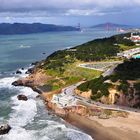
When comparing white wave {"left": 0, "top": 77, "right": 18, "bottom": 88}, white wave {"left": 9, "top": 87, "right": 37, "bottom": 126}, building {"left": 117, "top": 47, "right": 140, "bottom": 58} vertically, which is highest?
building {"left": 117, "top": 47, "right": 140, "bottom": 58}

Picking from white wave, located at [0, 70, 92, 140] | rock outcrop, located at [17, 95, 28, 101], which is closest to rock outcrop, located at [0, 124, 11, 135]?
white wave, located at [0, 70, 92, 140]

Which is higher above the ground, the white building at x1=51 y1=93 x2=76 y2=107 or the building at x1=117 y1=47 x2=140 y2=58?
the building at x1=117 y1=47 x2=140 y2=58

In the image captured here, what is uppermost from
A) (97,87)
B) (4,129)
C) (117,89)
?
(117,89)

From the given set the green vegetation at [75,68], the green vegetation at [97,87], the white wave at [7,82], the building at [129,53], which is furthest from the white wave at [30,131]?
the building at [129,53]

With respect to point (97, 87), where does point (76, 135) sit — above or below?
below

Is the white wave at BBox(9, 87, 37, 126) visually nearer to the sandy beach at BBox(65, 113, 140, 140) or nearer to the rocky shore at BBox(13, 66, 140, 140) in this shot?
the rocky shore at BBox(13, 66, 140, 140)

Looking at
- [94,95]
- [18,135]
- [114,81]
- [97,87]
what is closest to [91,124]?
[94,95]

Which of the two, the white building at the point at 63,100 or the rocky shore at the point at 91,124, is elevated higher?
the white building at the point at 63,100

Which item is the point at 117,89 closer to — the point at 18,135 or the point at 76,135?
the point at 76,135

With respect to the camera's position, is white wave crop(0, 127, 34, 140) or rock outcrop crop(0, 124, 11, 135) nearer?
white wave crop(0, 127, 34, 140)

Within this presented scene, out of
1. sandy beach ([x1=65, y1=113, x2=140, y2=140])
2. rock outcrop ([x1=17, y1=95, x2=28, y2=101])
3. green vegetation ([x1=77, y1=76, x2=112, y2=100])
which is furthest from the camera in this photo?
rock outcrop ([x1=17, y1=95, x2=28, y2=101])

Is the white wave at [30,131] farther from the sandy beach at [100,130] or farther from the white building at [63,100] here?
the white building at [63,100]
